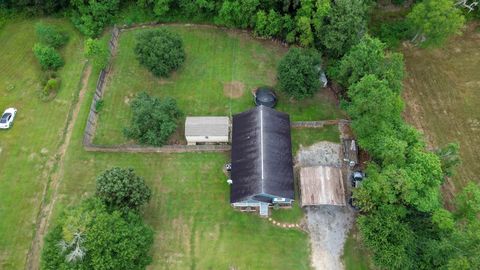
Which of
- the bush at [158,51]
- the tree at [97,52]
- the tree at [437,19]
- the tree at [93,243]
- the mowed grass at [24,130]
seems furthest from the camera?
the tree at [97,52]

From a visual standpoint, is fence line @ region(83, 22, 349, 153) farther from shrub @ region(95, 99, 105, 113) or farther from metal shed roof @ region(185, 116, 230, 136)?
metal shed roof @ region(185, 116, 230, 136)

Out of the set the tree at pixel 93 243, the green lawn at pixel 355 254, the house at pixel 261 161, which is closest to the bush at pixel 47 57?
the tree at pixel 93 243

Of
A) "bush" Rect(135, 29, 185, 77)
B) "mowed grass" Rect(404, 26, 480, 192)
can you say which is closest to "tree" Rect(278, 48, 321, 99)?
"bush" Rect(135, 29, 185, 77)

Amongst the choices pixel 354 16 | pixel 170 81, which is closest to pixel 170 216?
pixel 170 81

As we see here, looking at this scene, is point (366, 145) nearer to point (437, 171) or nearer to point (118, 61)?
point (437, 171)

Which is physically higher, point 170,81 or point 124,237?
point 170,81

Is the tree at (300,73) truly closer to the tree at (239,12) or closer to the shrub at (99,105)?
the tree at (239,12)

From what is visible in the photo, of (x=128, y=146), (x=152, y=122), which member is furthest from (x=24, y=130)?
(x=152, y=122)
